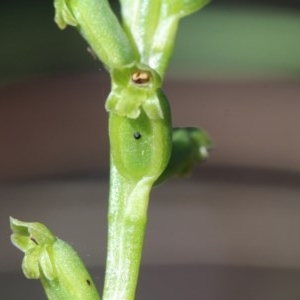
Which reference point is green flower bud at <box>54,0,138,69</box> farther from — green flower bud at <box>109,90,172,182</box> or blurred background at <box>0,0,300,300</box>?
blurred background at <box>0,0,300,300</box>

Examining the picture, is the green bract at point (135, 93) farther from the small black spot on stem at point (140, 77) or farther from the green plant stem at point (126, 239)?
the green plant stem at point (126, 239)

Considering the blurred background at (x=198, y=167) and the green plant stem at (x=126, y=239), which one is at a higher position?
the green plant stem at (x=126, y=239)

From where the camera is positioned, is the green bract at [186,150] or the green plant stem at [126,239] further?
the green bract at [186,150]

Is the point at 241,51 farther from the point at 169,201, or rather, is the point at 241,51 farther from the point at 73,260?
the point at 73,260

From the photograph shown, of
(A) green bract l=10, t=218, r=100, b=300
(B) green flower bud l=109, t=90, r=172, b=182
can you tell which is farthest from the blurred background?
(B) green flower bud l=109, t=90, r=172, b=182

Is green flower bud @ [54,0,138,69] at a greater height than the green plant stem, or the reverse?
green flower bud @ [54,0,138,69]

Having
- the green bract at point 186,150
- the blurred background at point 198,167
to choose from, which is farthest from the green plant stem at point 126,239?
the blurred background at point 198,167

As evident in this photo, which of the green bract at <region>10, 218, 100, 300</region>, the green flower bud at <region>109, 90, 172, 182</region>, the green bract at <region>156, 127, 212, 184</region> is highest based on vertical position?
the green flower bud at <region>109, 90, 172, 182</region>
